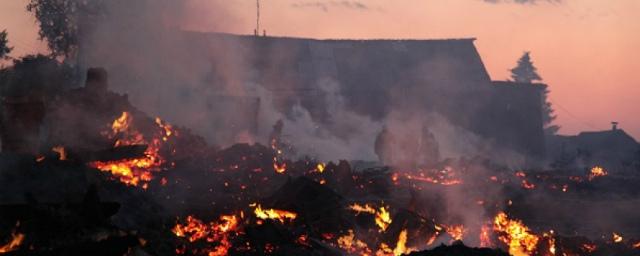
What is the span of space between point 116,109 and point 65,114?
2039mm

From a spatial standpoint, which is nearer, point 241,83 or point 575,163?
point 241,83

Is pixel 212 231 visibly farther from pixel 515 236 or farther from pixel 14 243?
pixel 515 236

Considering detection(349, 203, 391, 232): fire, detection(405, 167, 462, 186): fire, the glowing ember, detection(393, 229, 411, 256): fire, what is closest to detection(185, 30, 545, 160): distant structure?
detection(405, 167, 462, 186): fire

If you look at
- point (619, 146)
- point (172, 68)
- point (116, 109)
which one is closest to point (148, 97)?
point (172, 68)

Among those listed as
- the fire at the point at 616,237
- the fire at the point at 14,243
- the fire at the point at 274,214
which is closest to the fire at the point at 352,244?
the fire at the point at 274,214

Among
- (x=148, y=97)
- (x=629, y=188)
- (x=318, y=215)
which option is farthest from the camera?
(x=148, y=97)

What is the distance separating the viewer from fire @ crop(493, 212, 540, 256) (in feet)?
52.1

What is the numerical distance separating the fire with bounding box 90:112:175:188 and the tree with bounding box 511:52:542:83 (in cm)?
8049

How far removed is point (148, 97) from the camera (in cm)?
3456

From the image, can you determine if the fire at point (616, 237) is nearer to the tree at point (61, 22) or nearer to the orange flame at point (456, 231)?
the orange flame at point (456, 231)

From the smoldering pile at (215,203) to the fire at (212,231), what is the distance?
0.04 m

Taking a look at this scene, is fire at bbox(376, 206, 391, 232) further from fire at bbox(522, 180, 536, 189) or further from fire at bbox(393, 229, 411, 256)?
fire at bbox(522, 180, 536, 189)

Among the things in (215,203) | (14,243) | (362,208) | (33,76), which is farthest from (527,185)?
(33,76)

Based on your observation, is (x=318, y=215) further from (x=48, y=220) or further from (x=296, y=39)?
(x=296, y=39)
